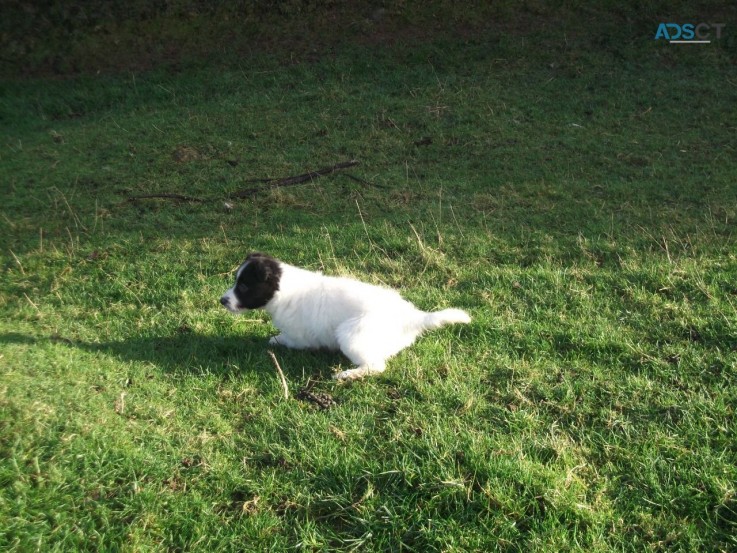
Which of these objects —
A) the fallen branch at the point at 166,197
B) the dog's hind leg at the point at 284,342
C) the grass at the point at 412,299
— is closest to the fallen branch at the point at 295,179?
the grass at the point at 412,299

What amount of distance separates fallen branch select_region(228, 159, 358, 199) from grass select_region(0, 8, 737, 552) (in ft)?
0.96

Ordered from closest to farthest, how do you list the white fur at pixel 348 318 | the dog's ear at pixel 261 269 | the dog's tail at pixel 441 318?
the white fur at pixel 348 318
the dog's tail at pixel 441 318
the dog's ear at pixel 261 269

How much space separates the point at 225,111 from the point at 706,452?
10.0 m

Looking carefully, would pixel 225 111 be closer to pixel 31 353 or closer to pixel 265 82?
pixel 265 82

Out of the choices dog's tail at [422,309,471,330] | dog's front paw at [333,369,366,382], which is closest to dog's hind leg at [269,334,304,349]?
dog's front paw at [333,369,366,382]

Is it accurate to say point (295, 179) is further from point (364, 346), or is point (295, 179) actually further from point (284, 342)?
point (364, 346)

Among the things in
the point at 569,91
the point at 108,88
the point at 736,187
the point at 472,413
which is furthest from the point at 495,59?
the point at 472,413

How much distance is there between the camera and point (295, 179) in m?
9.13

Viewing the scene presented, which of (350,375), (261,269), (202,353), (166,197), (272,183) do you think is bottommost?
(166,197)

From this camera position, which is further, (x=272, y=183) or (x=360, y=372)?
(x=272, y=183)

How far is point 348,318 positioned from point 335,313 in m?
0.12

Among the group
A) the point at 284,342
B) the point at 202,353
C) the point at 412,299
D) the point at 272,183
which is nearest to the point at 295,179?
the point at 272,183

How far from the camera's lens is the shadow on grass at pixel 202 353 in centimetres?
470

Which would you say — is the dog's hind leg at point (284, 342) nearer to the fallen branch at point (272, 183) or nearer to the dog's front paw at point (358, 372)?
the dog's front paw at point (358, 372)
